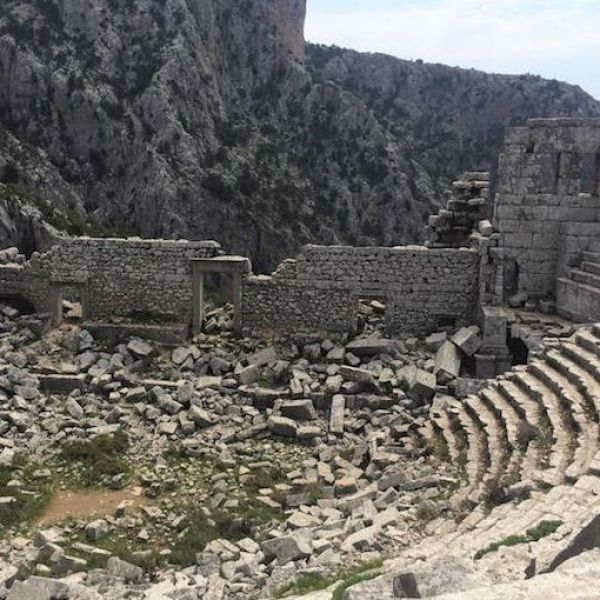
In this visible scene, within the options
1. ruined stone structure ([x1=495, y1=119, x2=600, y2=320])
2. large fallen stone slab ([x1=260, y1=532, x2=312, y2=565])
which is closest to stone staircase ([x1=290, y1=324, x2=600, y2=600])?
large fallen stone slab ([x1=260, y1=532, x2=312, y2=565])

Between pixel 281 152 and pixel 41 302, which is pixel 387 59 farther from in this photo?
pixel 41 302

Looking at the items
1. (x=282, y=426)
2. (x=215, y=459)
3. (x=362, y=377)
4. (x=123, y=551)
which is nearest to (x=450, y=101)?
(x=362, y=377)

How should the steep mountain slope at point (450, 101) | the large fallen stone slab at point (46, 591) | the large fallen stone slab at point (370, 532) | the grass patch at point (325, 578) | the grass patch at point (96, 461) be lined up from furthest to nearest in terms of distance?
the steep mountain slope at point (450, 101)
the grass patch at point (96, 461)
the large fallen stone slab at point (370, 532)
the large fallen stone slab at point (46, 591)
the grass patch at point (325, 578)

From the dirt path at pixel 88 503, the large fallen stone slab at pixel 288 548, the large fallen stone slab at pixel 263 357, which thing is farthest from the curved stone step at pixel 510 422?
the dirt path at pixel 88 503

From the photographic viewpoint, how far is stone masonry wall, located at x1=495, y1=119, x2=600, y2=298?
19656 millimetres

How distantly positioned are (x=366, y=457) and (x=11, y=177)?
4652 cm

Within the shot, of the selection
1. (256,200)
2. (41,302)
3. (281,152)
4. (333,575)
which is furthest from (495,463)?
(281,152)

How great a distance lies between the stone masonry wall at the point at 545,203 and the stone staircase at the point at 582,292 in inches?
22.0

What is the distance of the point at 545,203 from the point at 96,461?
514 inches

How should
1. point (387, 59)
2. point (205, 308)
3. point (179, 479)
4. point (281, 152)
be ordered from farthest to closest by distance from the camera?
point (387, 59), point (281, 152), point (205, 308), point (179, 479)

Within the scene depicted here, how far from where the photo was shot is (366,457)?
1461 cm

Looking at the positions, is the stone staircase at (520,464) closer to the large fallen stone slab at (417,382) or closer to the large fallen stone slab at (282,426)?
the large fallen stone slab at (417,382)

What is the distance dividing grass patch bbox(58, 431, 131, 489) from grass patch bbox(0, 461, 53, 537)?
1.89 ft

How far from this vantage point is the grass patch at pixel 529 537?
25.2 ft
